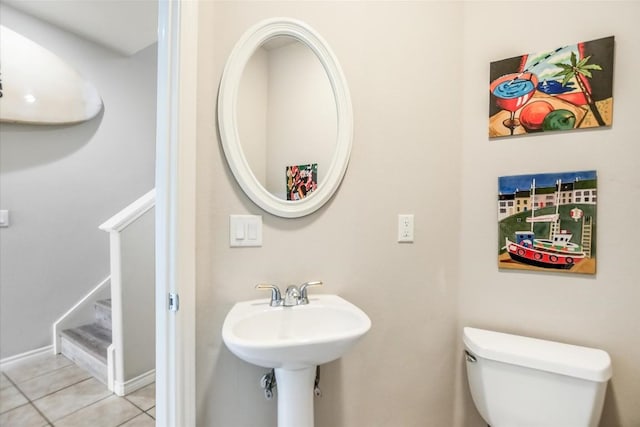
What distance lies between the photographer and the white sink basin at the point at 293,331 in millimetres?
760

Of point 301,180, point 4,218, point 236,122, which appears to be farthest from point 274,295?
point 4,218

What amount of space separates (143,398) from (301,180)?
1734 millimetres

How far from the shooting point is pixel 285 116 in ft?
3.76

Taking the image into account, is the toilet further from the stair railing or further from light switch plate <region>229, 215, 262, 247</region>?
the stair railing

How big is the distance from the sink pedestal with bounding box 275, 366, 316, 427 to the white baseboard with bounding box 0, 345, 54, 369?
2.34 meters

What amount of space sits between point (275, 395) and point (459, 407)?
2.98 ft

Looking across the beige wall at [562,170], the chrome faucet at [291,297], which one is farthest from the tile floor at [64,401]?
the beige wall at [562,170]

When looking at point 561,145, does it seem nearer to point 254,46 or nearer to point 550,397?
point 550,397

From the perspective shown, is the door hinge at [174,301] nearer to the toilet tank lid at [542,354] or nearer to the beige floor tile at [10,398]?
the toilet tank lid at [542,354]

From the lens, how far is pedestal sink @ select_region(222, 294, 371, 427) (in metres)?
0.77

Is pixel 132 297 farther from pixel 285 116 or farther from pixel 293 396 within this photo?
pixel 285 116

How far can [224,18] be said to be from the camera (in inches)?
38.7

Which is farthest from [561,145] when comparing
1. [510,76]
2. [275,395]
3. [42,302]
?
[42,302]

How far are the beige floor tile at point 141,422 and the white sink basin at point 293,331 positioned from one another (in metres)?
1.16
